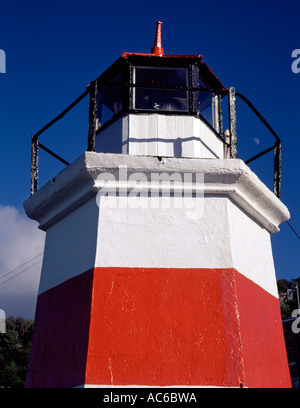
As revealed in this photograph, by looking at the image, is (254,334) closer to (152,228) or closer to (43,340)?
(152,228)

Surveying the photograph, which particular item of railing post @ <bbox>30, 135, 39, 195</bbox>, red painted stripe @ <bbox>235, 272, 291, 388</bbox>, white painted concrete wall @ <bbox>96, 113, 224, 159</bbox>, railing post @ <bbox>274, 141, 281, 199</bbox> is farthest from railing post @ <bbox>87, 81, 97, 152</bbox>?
railing post @ <bbox>274, 141, 281, 199</bbox>

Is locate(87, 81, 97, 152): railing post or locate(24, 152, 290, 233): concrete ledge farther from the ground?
locate(87, 81, 97, 152): railing post

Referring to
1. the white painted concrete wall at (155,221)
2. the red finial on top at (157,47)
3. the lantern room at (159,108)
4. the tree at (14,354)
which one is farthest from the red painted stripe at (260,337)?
the tree at (14,354)

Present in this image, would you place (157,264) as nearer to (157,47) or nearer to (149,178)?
(149,178)

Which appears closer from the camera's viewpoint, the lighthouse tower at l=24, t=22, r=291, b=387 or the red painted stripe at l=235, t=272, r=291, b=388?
the lighthouse tower at l=24, t=22, r=291, b=387

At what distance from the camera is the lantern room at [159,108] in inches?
207

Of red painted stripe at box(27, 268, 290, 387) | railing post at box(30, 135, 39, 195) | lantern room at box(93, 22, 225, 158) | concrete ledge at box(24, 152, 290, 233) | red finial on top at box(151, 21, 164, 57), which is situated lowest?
red painted stripe at box(27, 268, 290, 387)

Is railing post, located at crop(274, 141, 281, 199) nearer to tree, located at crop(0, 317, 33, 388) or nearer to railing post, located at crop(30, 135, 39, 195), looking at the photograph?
railing post, located at crop(30, 135, 39, 195)

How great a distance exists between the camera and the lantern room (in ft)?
17.2

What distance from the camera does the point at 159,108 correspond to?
5.54m

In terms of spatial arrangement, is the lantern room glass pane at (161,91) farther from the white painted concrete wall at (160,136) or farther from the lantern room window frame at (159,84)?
the white painted concrete wall at (160,136)

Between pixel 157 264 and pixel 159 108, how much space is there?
175cm

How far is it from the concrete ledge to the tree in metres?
22.0

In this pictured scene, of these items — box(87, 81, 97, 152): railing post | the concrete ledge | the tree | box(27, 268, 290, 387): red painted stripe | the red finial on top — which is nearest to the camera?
box(27, 268, 290, 387): red painted stripe
